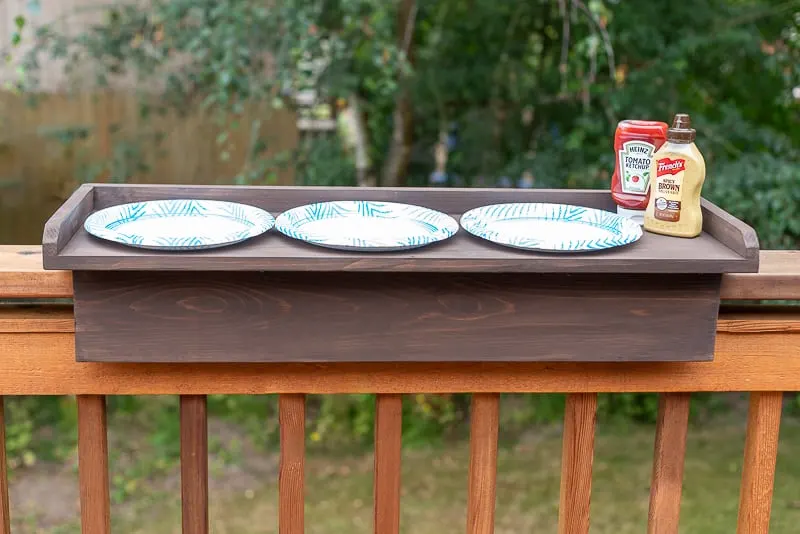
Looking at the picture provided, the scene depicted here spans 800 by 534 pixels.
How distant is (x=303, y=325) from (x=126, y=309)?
0.23 metres

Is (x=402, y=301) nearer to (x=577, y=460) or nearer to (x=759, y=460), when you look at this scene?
(x=577, y=460)

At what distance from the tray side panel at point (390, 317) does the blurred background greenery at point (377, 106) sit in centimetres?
171

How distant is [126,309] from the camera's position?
1.12m

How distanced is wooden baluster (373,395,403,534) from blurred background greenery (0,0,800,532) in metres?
1.77

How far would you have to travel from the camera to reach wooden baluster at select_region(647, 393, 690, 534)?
1.27m

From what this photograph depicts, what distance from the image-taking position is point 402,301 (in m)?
1.15

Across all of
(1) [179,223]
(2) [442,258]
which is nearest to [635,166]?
(2) [442,258]

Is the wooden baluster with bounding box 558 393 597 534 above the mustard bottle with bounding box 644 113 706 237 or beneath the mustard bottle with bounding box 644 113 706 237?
beneath

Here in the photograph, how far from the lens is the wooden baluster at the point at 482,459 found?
1261mm

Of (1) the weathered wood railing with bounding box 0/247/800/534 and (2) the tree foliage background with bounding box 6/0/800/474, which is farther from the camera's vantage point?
(2) the tree foliage background with bounding box 6/0/800/474

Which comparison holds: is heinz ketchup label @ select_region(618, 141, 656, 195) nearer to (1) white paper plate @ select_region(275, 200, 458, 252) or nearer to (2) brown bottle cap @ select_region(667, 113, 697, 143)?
(2) brown bottle cap @ select_region(667, 113, 697, 143)

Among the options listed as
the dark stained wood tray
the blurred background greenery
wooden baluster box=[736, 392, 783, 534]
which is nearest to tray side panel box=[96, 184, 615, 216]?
the dark stained wood tray

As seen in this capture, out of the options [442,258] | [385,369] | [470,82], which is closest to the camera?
[442,258]

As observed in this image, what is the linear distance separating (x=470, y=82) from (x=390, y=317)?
2603 mm
